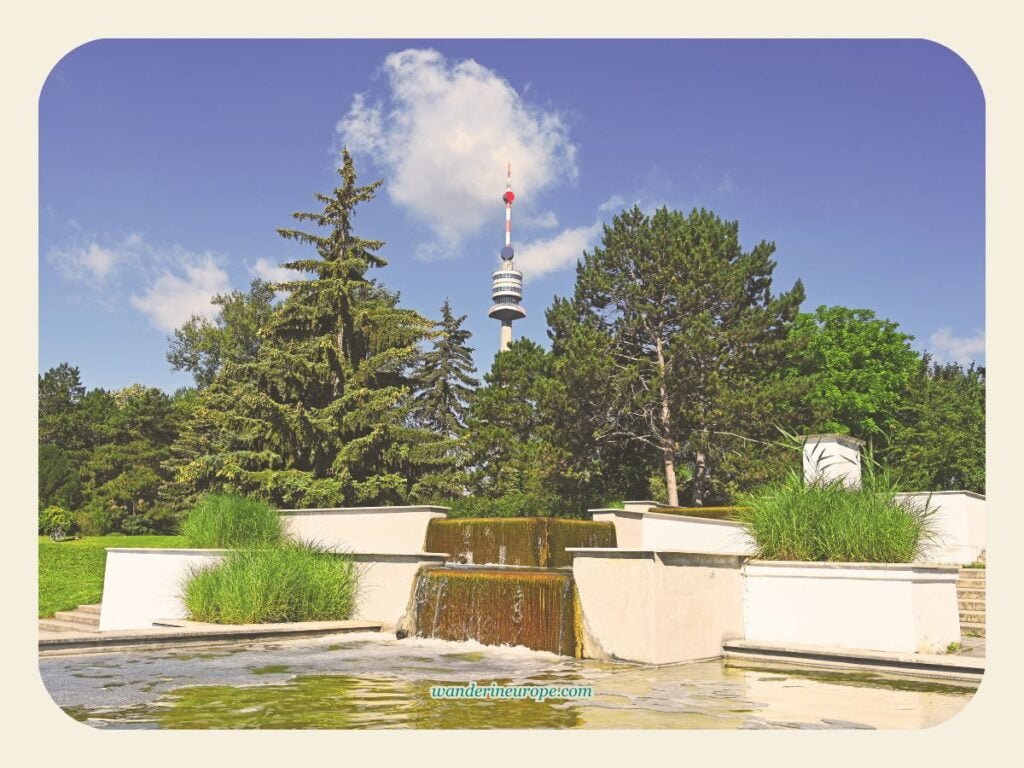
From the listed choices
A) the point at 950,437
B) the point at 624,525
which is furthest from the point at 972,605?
the point at 950,437

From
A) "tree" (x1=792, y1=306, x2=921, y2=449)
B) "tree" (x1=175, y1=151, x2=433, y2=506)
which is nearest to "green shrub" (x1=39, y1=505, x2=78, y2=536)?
"tree" (x1=175, y1=151, x2=433, y2=506)

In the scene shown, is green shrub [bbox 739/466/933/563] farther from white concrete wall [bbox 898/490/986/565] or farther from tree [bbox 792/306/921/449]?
tree [bbox 792/306/921/449]

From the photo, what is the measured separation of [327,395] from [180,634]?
13.7 m

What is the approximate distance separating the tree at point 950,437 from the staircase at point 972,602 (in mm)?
4920

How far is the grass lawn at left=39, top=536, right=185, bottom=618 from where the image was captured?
14.7 m

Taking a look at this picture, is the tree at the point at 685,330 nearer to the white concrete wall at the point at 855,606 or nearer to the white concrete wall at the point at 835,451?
the white concrete wall at the point at 835,451

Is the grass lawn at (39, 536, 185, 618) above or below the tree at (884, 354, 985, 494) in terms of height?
below

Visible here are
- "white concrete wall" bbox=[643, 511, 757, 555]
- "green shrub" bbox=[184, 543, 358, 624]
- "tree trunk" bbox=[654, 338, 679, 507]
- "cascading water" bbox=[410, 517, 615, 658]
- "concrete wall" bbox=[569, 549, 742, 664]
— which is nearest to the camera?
"concrete wall" bbox=[569, 549, 742, 664]

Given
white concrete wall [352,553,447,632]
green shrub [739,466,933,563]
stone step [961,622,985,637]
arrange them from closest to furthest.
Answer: green shrub [739,466,933,563], stone step [961,622,985,637], white concrete wall [352,553,447,632]

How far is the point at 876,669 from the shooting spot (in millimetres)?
7910

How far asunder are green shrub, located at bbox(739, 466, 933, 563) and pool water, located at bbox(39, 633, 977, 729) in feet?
4.85

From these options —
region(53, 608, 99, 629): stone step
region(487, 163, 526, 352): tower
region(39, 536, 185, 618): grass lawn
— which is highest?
region(487, 163, 526, 352): tower

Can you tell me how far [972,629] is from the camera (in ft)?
33.3

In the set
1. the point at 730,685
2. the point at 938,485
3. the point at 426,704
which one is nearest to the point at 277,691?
the point at 426,704
